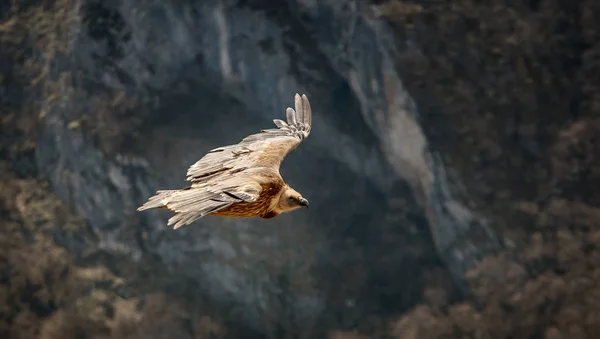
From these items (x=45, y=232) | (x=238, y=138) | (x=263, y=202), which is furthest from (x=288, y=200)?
(x=45, y=232)

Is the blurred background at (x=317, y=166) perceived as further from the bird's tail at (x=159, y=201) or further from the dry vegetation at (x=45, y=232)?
the bird's tail at (x=159, y=201)

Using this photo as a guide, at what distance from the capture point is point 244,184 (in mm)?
9562

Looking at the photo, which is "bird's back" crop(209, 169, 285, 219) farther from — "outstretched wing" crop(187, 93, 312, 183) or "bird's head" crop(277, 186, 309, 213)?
"outstretched wing" crop(187, 93, 312, 183)

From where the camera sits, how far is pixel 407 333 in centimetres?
3325

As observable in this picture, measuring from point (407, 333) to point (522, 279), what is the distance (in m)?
4.96

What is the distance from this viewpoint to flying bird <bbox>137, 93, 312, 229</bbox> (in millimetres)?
8930

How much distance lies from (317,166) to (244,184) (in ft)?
84.4

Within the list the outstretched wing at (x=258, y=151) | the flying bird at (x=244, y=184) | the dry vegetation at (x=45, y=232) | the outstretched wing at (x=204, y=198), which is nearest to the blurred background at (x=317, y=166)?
the dry vegetation at (x=45, y=232)

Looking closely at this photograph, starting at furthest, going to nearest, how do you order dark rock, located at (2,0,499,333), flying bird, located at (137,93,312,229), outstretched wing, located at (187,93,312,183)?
dark rock, located at (2,0,499,333)
outstretched wing, located at (187,93,312,183)
flying bird, located at (137,93,312,229)

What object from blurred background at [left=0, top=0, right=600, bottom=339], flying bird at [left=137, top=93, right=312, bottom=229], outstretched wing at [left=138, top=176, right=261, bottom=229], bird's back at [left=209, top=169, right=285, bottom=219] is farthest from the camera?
blurred background at [left=0, top=0, right=600, bottom=339]

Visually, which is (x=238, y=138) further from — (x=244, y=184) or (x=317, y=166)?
(x=244, y=184)

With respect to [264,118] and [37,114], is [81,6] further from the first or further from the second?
[264,118]

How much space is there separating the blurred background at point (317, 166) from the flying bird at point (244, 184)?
1886 cm

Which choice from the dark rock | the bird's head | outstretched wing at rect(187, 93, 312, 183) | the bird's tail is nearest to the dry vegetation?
the dark rock
